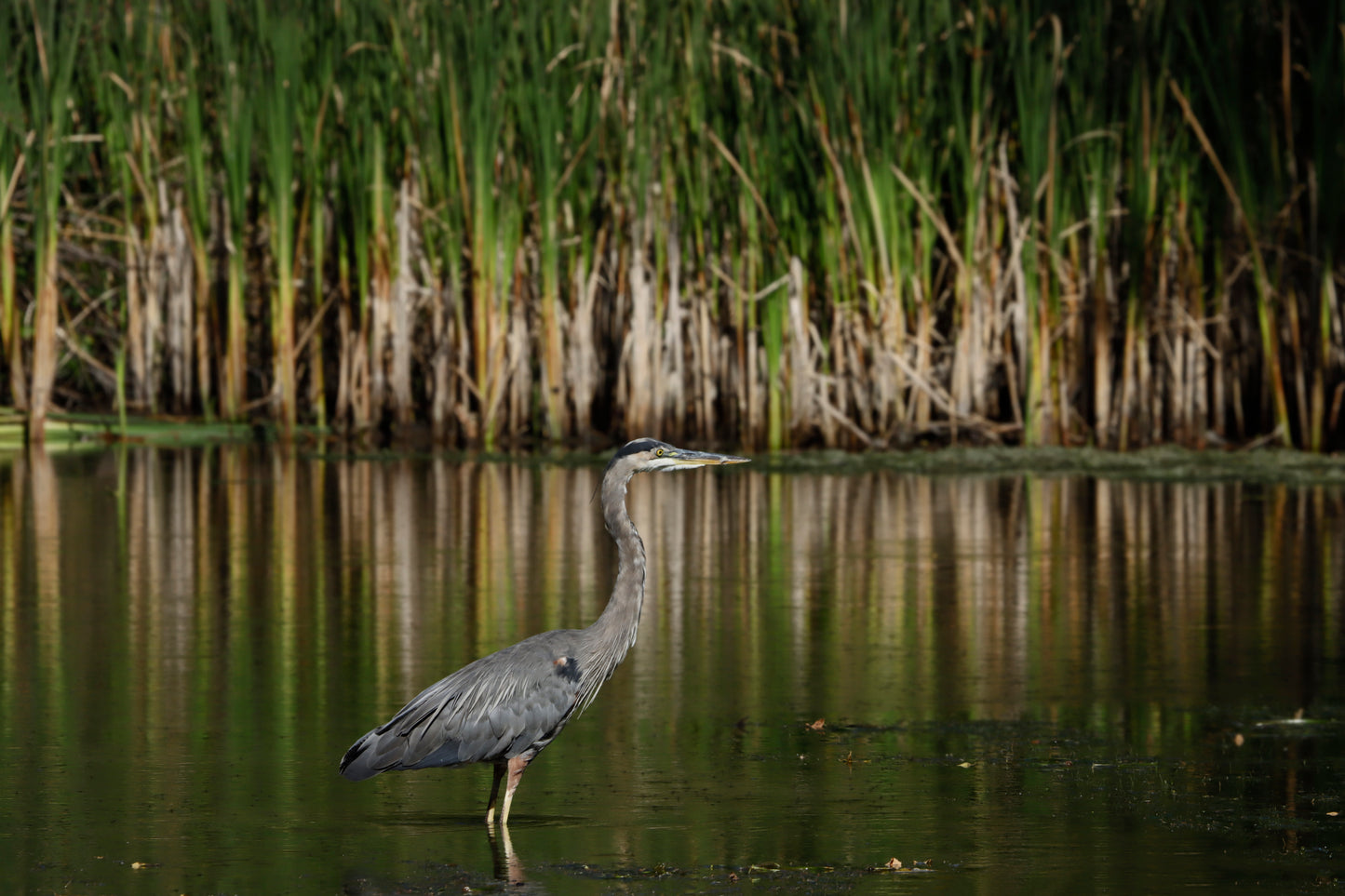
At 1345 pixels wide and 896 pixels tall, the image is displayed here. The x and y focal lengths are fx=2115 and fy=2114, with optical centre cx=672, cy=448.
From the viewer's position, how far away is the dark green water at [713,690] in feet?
16.4

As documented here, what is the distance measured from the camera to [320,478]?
1408 cm

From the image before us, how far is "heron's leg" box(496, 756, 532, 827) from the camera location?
208 inches

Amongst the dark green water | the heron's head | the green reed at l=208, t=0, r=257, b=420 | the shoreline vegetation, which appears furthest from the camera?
the green reed at l=208, t=0, r=257, b=420

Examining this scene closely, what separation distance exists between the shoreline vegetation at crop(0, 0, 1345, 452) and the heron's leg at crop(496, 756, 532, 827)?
964 centimetres

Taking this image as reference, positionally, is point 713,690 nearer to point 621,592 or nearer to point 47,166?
point 621,592

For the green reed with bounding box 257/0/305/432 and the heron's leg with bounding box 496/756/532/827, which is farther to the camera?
the green reed with bounding box 257/0/305/432

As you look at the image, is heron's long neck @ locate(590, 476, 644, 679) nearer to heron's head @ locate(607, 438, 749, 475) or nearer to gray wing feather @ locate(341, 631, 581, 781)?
heron's head @ locate(607, 438, 749, 475)

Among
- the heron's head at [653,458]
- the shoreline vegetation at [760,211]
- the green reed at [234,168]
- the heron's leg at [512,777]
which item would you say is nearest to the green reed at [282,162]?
the shoreline vegetation at [760,211]

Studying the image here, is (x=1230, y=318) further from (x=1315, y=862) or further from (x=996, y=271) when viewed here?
(x=1315, y=862)

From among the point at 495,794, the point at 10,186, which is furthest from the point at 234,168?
the point at 495,794

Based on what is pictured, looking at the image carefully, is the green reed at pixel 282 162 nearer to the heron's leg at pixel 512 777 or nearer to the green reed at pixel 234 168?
the green reed at pixel 234 168

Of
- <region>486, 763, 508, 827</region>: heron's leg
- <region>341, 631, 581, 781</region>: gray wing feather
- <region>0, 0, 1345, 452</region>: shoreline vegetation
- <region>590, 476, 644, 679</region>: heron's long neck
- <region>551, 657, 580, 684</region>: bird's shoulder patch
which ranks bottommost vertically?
<region>486, 763, 508, 827</region>: heron's leg

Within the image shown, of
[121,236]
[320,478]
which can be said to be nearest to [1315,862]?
[320,478]

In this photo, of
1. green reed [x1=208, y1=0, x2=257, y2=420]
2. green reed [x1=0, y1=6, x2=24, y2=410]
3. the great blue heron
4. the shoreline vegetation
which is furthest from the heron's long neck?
green reed [x1=0, y1=6, x2=24, y2=410]
